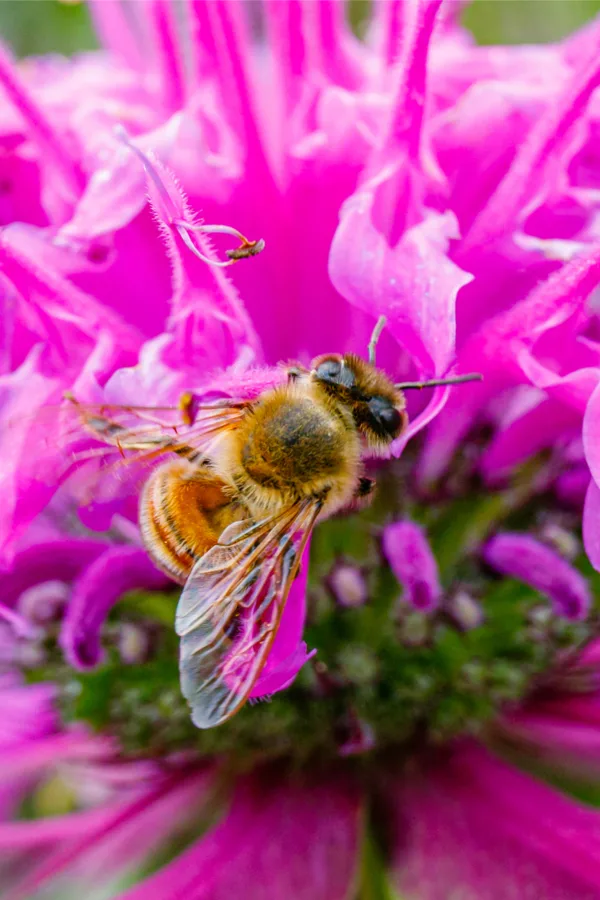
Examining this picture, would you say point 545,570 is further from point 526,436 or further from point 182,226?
point 182,226

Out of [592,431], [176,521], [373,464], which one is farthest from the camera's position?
[373,464]

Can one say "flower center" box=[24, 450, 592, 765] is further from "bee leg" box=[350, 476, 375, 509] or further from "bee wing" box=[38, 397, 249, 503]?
"bee wing" box=[38, 397, 249, 503]

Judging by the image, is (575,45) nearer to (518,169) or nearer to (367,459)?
(518,169)

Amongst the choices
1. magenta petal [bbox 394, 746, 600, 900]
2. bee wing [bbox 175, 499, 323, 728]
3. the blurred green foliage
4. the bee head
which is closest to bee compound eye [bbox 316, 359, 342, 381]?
the bee head

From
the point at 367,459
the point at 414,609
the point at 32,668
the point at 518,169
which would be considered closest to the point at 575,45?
the point at 518,169

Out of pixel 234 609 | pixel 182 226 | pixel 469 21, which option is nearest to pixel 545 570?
→ pixel 234 609

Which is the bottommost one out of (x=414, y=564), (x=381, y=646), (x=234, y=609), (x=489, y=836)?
(x=489, y=836)
